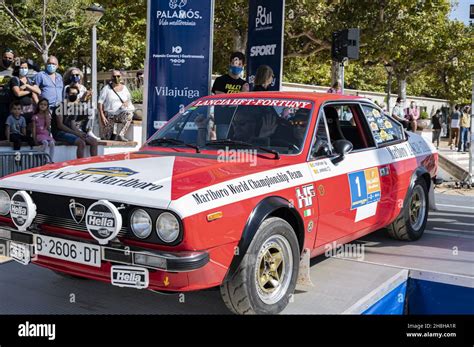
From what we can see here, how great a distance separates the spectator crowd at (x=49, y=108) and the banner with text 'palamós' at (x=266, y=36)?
270 centimetres

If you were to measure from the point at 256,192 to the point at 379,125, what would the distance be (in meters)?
2.54

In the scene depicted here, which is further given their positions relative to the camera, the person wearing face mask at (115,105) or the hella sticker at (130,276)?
the person wearing face mask at (115,105)

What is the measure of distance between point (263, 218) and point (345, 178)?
1300 mm

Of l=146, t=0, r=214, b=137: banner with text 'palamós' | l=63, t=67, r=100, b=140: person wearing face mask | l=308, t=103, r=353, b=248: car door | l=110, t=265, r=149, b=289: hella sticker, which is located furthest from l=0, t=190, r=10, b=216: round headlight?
l=63, t=67, r=100, b=140: person wearing face mask

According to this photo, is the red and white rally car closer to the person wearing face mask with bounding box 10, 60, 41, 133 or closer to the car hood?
the car hood

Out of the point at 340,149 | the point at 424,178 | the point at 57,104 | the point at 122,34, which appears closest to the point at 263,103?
the point at 340,149

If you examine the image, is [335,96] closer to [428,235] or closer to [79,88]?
[428,235]

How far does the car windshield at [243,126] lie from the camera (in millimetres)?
4496

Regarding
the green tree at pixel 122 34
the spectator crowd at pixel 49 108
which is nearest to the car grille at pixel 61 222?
the spectator crowd at pixel 49 108

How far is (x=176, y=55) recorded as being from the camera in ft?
25.2

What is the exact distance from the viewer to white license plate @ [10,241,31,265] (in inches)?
147

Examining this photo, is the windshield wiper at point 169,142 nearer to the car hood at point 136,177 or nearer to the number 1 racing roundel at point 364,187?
the car hood at point 136,177

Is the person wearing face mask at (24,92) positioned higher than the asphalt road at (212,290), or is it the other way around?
the person wearing face mask at (24,92)

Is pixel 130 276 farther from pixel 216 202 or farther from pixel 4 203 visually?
pixel 4 203
